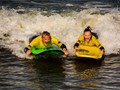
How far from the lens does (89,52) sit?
13258mm

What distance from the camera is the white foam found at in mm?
15738

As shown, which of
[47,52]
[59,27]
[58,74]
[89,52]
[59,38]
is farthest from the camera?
[59,27]

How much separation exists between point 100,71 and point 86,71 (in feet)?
1.46

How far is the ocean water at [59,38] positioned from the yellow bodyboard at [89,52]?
0.29m

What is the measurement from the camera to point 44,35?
12578 millimetres

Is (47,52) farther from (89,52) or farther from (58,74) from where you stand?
(58,74)

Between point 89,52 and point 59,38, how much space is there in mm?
→ 3648

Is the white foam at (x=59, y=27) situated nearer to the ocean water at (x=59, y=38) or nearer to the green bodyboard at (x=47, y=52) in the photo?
the ocean water at (x=59, y=38)

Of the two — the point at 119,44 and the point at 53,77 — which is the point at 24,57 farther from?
the point at 119,44

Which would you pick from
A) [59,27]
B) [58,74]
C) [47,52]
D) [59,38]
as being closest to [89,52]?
[47,52]

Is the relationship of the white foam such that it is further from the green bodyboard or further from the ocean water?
the green bodyboard

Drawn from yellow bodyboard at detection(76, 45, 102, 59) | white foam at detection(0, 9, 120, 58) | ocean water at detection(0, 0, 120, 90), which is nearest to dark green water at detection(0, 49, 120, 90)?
ocean water at detection(0, 0, 120, 90)

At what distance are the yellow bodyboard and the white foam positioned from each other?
1.10 metres

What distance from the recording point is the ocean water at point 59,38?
→ 1080 centimetres
